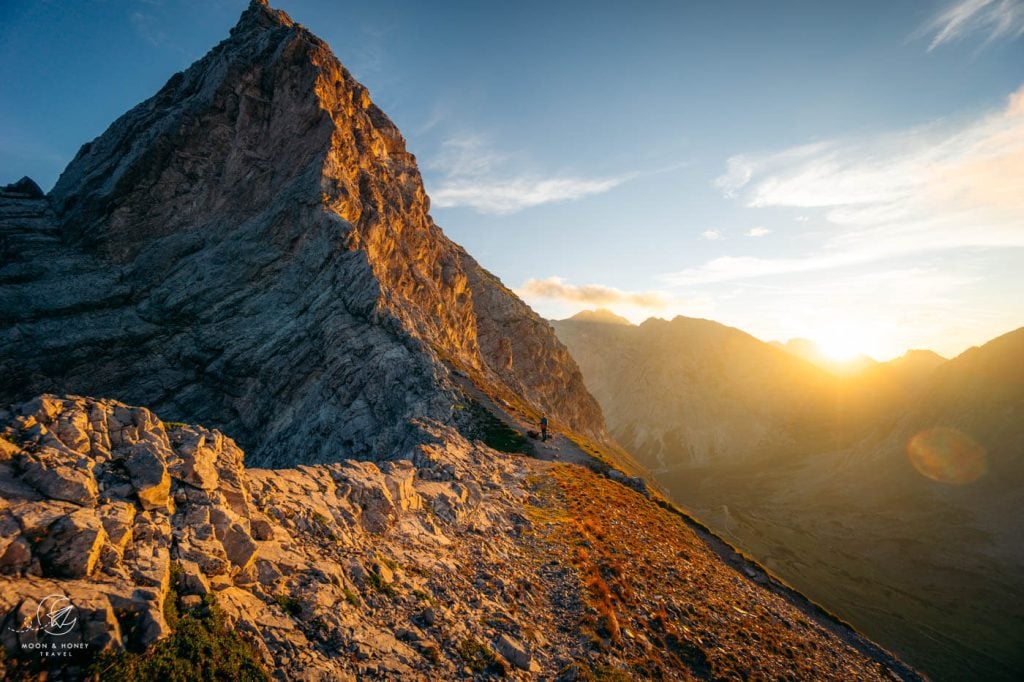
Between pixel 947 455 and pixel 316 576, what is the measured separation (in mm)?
184646

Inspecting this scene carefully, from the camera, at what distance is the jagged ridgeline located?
149ft

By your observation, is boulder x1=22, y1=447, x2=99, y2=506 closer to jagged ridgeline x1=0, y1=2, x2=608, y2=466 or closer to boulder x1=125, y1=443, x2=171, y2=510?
boulder x1=125, y1=443, x2=171, y2=510

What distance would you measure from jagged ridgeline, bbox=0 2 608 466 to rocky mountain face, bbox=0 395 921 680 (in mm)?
15409

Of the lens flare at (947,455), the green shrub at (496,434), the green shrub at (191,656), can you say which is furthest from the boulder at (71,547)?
the lens flare at (947,455)

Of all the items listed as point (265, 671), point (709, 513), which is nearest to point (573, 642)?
point (265, 671)

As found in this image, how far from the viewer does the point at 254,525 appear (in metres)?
13.6

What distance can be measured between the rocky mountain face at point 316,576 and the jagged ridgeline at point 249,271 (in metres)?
15.4

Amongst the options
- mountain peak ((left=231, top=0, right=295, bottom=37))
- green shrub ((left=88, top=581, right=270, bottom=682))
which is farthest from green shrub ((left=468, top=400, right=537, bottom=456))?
mountain peak ((left=231, top=0, right=295, bottom=37))

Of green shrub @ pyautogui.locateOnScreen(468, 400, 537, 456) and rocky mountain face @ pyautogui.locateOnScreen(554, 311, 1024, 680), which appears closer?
green shrub @ pyautogui.locateOnScreen(468, 400, 537, 456)

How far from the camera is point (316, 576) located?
13.5m

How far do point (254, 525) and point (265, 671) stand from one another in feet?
15.7

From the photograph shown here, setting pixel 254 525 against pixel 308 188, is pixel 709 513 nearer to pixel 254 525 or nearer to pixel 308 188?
pixel 308 188

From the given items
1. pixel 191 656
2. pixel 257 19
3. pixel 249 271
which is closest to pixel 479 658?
pixel 191 656

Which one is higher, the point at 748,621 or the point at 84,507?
the point at 84,507
